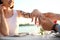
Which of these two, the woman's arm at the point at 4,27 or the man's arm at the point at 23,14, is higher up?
the man's arm at the point at 23,14

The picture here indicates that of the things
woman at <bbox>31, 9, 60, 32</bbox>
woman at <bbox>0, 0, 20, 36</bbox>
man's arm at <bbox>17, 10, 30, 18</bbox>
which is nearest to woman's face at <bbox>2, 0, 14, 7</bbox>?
woman at <bbox>0, 0, 20, 36</bbox>

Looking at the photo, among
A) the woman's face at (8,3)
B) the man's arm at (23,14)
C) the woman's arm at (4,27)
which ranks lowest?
the woman's arm at (4,27)

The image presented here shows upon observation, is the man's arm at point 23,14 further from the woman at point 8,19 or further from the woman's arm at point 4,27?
the woman's arm at point 4,27

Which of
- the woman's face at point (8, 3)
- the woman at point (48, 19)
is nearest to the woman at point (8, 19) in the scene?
the woman's face at point (8, 3)

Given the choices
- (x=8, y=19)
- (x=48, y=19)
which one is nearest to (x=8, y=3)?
(x=8, y=19)

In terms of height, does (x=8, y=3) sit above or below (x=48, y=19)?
above

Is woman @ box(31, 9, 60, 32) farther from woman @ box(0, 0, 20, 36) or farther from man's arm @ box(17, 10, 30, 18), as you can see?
woman @ box(0, 0, 20, 36)

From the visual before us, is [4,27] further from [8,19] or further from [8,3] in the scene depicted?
[8,3]

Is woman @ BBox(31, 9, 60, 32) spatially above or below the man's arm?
below

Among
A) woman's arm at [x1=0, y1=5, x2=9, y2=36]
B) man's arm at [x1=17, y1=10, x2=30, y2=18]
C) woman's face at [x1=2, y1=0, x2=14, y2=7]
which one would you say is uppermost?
woman's face at [x1=2, y1=0, x2=14, y2=7]

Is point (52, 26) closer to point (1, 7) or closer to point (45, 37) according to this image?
point (45, 37)

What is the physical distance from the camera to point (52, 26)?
5.47 ft

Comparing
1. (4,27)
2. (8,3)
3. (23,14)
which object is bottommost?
(4,27)

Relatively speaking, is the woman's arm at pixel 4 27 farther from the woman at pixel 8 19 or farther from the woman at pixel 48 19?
the woman at pixel 48 19
